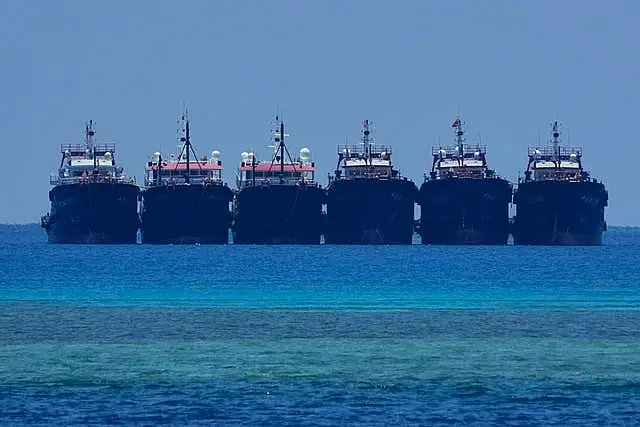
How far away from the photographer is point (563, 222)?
152 m

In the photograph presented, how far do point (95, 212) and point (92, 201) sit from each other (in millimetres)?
2794

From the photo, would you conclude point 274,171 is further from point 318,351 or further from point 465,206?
point 318,351

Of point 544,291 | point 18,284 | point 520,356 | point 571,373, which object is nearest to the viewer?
point 571,373

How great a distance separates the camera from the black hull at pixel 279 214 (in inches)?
5817

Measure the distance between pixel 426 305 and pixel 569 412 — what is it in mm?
36737

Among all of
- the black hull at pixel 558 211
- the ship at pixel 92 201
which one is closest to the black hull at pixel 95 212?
the ship at pixel 92 201

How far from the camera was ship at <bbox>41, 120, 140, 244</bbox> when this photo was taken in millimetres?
150750

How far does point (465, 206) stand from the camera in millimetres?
148875

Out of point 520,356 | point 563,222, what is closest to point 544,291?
point 520,356

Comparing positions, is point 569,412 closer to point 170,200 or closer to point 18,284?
point 18,284

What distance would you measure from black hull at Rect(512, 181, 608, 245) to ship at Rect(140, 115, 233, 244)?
84.9 feet

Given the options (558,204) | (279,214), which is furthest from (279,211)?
(558,204)

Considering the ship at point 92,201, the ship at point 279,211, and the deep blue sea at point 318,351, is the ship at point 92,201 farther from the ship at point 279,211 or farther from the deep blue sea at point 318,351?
the deep blue sea at point 318,351

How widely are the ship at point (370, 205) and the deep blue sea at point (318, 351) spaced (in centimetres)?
4445
